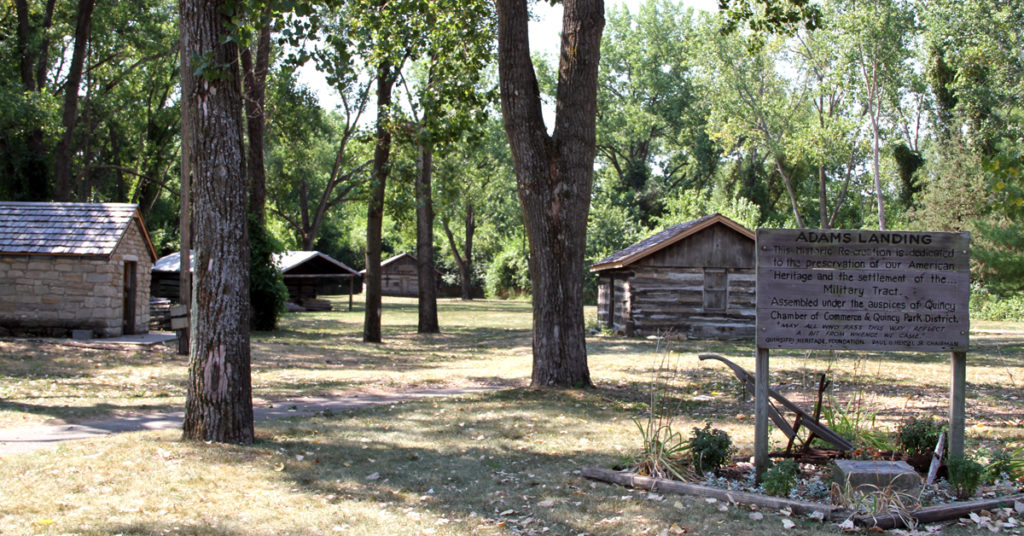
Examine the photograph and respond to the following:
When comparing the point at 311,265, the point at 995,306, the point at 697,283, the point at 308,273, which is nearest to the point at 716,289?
the point at 697,283

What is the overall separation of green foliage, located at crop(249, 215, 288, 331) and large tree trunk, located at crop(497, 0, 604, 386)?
15.2 m

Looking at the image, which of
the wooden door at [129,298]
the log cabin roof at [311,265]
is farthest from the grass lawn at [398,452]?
the log cabin roof at [311,265]

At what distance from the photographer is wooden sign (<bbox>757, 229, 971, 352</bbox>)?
630 centimetres

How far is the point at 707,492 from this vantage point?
5.95 m

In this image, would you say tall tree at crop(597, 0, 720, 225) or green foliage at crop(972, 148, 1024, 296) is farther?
tall tree at crop(597, 0, 720, 225)

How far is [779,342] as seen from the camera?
6305 mm

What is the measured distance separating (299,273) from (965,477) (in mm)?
40250

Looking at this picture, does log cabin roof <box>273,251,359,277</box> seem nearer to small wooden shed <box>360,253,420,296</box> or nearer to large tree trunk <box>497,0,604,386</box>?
small wooden shed <box>360,253,420,296</box>

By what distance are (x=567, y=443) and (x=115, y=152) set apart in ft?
129

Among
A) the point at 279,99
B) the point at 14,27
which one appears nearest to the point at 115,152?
the point at 14,27

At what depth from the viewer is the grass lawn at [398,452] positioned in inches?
213

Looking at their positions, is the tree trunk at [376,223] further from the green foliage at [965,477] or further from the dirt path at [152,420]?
the green foliage at [965,477]

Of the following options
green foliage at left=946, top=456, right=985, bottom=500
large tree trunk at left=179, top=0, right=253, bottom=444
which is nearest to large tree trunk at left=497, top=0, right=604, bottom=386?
large tree trunk at left=179, top=0, right=253, bottom=444

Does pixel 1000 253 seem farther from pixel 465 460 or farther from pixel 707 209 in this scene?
pixel 465 460
